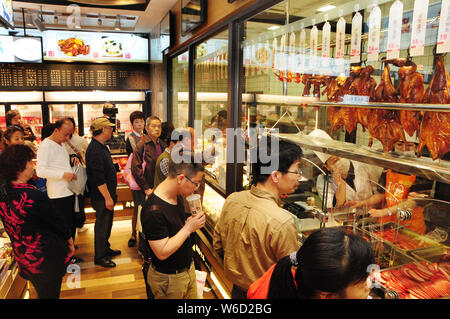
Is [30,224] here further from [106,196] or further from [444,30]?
[444,30]

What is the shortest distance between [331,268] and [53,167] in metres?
3.31

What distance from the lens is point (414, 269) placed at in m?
1.64

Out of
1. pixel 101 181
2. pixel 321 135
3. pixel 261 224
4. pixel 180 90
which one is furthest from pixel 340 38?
pixel 180 90

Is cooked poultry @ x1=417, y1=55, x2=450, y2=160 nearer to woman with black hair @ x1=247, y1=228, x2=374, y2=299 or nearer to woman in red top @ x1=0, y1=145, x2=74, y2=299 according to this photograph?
woman with black hair @ x1=247, y1=228, x2=374, y2=299

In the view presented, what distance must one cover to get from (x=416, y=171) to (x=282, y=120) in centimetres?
164

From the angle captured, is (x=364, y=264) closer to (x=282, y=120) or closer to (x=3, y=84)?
(x=282, y=120)

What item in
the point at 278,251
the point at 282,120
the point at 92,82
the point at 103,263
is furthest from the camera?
the point at 92,82

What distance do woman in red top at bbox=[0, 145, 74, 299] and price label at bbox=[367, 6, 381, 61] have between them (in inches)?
89.2

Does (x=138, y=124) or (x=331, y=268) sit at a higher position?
(x=138, y=124)

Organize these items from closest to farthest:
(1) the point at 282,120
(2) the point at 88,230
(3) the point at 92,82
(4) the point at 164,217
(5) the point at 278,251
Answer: (5) the point at 278,251 → (4) the point at 164,217 → (1) the point at 282,120 → (2) the point at 88,230 → (3) the point at 92,82

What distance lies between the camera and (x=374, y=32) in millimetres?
1765

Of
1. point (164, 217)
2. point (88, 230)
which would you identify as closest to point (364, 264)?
point (164, 217)

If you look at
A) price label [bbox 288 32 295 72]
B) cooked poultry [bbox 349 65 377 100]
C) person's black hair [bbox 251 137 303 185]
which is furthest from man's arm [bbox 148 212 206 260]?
price label [bbox 288 32 295 72]
